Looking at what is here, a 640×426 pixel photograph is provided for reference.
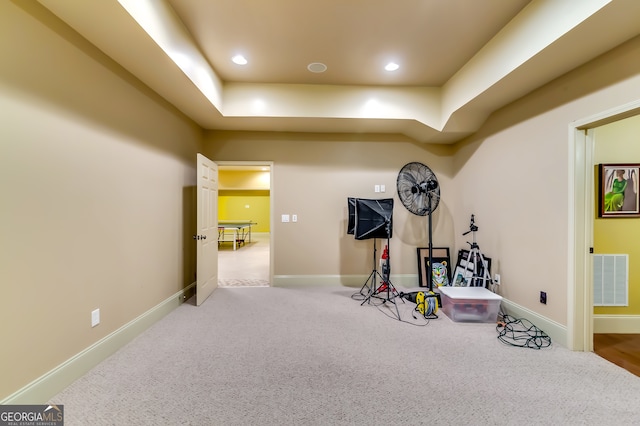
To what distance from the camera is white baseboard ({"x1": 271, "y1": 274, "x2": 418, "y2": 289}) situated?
13.0ft

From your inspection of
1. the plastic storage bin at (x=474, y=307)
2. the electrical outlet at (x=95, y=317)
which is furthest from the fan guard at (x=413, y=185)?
the electrical outlet at (x=95, y=317)

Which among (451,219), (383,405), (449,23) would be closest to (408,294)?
(451,219)

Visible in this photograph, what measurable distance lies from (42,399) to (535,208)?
4.17 m

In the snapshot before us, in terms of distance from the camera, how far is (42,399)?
1.53m

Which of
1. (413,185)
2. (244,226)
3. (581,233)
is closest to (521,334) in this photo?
(581,233)

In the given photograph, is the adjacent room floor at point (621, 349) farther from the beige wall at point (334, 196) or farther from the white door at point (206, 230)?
the white door at point (206, 230)

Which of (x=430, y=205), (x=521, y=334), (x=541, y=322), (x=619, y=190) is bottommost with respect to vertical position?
(x=521, y=334)

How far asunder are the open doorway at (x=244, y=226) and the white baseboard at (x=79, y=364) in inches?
63.1

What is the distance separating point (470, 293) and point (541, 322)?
0.62 m

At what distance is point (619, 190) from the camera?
2.43 metres

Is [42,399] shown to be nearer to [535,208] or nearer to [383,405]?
[383,405]

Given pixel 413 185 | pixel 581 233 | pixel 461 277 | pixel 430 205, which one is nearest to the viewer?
pixel 581 233

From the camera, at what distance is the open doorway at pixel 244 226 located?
4.55m

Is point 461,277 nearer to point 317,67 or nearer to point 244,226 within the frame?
point 317,67
